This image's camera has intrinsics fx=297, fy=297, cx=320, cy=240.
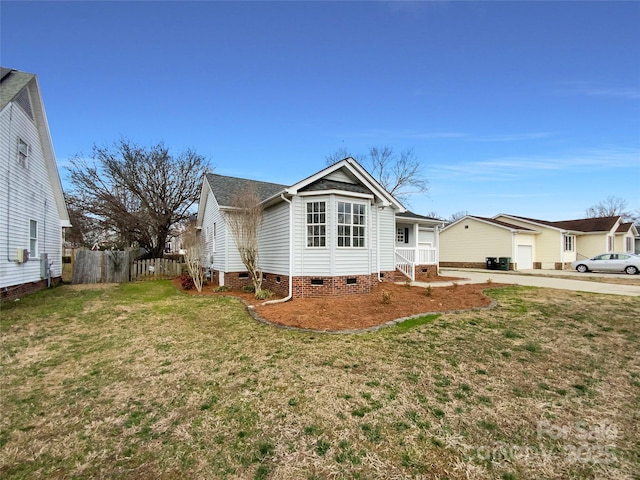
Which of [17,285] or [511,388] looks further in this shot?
[17,285]

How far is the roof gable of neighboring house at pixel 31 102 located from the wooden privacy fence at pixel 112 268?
3268 millimetres

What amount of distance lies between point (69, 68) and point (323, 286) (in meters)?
13.5

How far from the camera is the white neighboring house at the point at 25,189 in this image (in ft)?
31.4

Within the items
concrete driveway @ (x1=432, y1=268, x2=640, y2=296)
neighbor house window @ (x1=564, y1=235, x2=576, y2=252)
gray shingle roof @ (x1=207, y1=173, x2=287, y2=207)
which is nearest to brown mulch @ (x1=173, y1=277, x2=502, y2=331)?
concrete driveway @ (x1=432, y1=268, x2=640, y2=296)

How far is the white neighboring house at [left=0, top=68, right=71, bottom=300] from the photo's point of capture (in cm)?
959

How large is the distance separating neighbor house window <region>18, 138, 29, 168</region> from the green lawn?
700 centimetres

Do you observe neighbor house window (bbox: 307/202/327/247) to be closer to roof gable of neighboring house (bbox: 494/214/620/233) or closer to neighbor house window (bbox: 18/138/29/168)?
neighbor house window (bbox: 18/138/29/168)

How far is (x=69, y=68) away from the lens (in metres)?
12.0

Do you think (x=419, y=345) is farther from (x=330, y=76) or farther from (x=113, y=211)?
(x=113, y=211)

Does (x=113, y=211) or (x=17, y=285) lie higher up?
(x=113, y=211)

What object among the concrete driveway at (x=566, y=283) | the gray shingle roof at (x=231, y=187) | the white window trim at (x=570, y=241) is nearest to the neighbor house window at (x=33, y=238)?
the gray shingle roof at (x=231, y=187)

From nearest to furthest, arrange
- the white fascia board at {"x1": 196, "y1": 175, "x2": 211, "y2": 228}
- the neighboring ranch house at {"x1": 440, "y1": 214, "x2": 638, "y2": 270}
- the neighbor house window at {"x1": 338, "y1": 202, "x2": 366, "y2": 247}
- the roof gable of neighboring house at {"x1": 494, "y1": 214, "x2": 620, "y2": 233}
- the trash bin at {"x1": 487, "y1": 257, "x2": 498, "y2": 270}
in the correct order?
the neighbor house window at {"x1": 338, "y1": 202, "x2": 366, "y2": 247}
the white fascia board at {"x1": 196, "y1": 175, "x2": 211, "y2": 228}
the trash bin at {"x1": 487, "y1": 257, "x2": 498, "y2": 270}
the neighboring ranch house at {"x1": 440, "y1": 214, "x2": 638, "y2": 270}
the roof gable of neighboring house at {"x1": 494, "y1": 214, "x2": 620, "y2": 233}

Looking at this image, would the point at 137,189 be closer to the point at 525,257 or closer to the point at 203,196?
the point at 203,196

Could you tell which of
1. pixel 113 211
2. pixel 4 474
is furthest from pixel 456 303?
pixel 113 211
